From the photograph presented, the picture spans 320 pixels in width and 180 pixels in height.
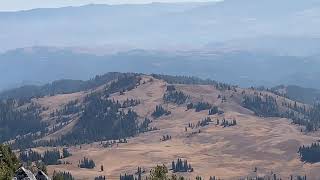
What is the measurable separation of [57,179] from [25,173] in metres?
46.1

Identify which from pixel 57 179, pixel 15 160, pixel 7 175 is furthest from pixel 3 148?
pixel 7 175

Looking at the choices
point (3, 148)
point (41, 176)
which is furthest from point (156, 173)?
point (3, 148)

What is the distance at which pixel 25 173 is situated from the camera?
9588 cm

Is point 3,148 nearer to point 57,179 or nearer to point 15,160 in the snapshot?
point 15,160

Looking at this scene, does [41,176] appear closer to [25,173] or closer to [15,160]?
[25,173]

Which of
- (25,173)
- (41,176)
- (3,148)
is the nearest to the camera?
(25,173)

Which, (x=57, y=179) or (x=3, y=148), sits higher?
(x=3, y=148)

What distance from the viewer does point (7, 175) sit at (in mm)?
95938

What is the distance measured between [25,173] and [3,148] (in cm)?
3260

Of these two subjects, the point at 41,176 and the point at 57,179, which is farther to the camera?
the point at 57,179

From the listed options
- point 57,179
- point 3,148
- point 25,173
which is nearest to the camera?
point 25,173

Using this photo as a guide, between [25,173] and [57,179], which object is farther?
[57,179]

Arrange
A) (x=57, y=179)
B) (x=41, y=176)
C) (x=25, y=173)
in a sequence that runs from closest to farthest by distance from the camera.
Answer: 1. (x=25, y=173)
2. (x=41, y=176)
3. (x=57, y=179)

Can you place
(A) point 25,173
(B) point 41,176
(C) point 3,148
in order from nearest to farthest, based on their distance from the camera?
(A) point 25,173
(B) point 41,176
(C) point 3,148
